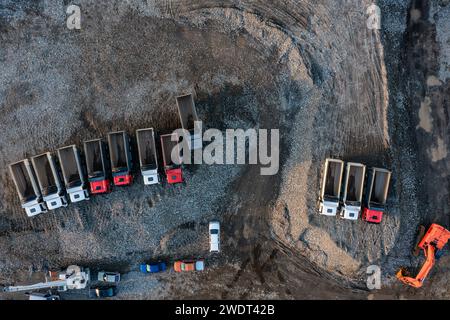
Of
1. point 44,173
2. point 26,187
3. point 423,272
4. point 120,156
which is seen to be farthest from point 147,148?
point 423,272

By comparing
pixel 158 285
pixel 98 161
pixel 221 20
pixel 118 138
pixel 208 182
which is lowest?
pixel 158 285

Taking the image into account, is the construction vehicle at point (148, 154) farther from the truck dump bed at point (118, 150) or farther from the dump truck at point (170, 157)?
the truck dump bed at point (118, 150)

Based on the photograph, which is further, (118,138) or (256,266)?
(256,266)

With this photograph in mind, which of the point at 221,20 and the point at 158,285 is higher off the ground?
the point at 221,20

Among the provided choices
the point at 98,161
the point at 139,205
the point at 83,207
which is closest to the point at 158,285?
the point at 139,205

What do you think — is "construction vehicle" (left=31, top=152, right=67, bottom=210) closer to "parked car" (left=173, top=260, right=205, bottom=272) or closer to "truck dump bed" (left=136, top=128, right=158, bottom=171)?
"truck dump bed" (left=136, top=128, right=158, bottom=171)

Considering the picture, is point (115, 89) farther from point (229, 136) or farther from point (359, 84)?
point (359, 84)

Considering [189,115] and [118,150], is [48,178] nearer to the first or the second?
[118,150]
